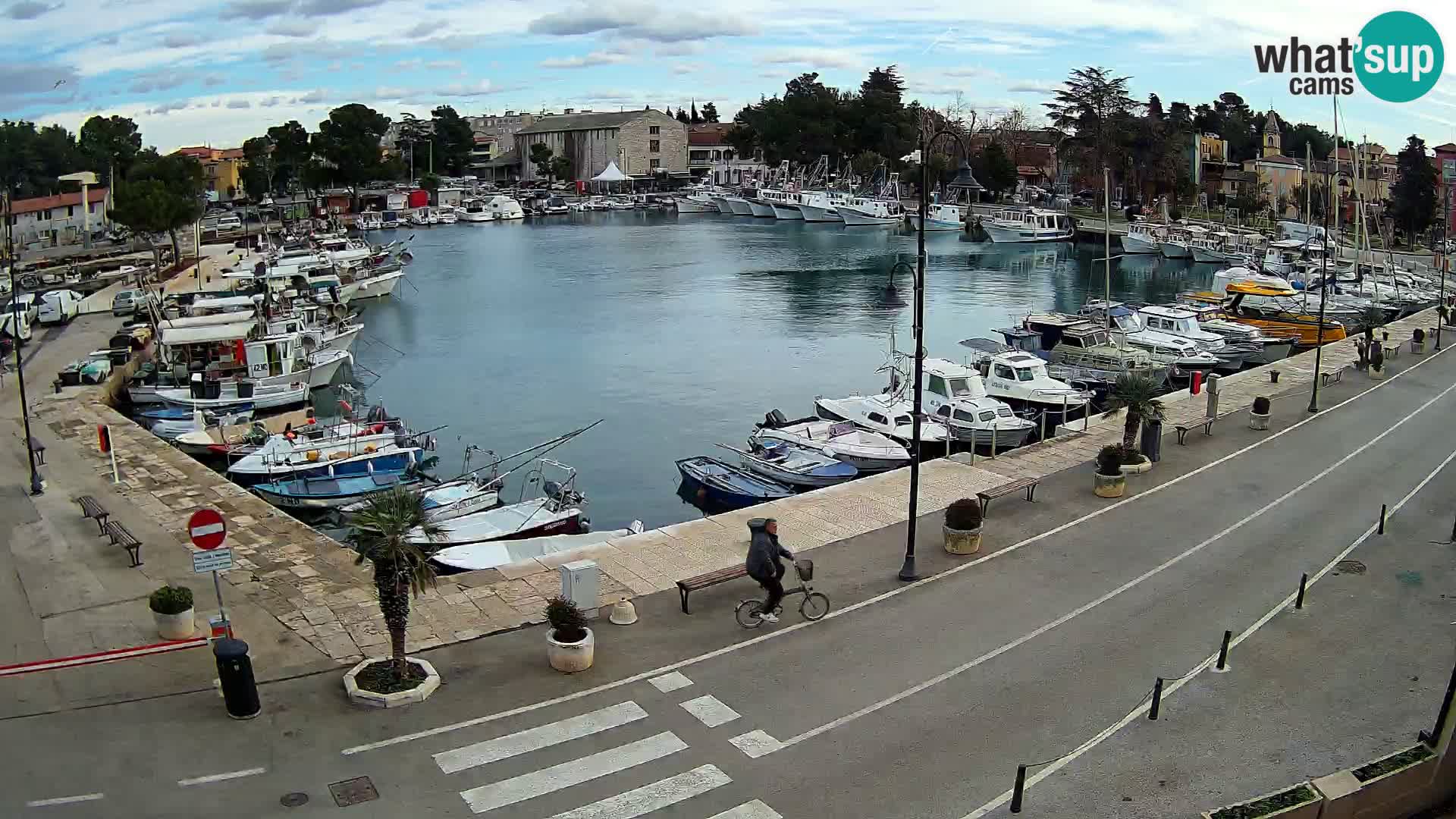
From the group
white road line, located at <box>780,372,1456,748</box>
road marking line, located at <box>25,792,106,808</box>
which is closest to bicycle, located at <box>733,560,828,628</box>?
white road line, located at <box>780,372,1456,748</box>

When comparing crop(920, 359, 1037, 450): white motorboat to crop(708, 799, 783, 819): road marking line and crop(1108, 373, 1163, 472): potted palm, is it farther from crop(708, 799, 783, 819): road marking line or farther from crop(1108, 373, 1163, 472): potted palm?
crop(708, 799, 783, 819): road marking line

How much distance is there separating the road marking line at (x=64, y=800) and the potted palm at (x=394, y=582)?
2.95 meters

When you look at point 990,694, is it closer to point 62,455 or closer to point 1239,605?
point 1239,605

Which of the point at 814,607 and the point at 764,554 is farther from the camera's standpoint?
the point at 814,607

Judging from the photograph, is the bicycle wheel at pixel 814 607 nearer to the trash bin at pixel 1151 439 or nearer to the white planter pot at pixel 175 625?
the white planter pot at pixel 175 625

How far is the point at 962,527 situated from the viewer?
19391mm

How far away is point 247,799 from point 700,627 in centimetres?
658

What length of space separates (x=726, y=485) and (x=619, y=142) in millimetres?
158641

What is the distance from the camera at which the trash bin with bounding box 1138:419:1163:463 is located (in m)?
25.7

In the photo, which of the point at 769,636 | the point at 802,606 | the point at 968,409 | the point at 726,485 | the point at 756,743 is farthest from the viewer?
the point at 968,409

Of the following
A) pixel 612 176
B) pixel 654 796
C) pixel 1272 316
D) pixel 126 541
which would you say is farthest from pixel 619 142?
pixel 654 796

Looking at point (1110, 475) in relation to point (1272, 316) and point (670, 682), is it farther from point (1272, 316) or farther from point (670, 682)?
point (1272, 316)

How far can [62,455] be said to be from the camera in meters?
28.2

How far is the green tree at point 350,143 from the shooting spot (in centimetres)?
13488
